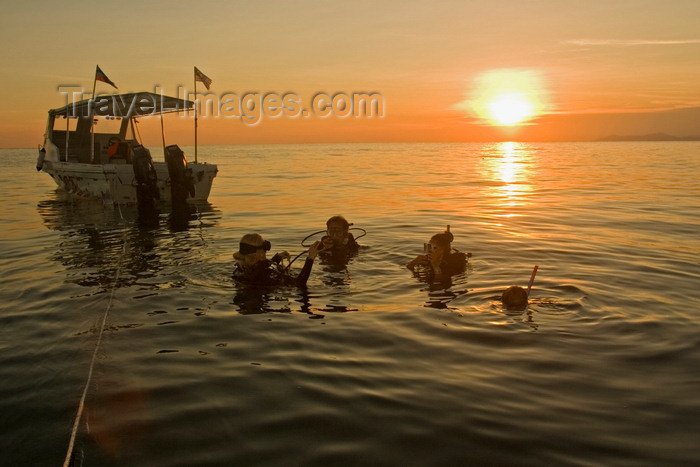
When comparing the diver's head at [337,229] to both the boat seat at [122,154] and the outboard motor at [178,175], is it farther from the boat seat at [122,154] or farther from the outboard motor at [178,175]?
the boat seat at [122,154]

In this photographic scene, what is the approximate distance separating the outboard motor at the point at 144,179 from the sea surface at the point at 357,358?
259 inches

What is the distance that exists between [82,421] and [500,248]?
9.59 m

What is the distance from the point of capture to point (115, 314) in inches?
300

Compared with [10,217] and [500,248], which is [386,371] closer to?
[500,248]

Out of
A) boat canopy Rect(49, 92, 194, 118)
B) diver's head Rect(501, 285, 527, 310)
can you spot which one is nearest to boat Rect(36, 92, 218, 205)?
boat canopy Rect(49, 92, 194, 118)

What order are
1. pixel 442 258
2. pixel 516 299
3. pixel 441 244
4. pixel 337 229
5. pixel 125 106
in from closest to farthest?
1. pixel 516 299
2. pixel 441 244
3. pixel 442 258
4. pixel 337 229
5. pixel 125 106

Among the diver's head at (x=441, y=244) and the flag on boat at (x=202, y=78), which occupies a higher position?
the flag on boat at (x=202, y=78)

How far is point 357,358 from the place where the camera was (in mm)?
5910

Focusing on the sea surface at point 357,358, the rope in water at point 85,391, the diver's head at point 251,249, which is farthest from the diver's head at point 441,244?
the rope in water at point 85,391

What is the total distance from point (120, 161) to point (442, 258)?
16.6 m

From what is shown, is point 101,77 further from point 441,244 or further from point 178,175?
point 441,244

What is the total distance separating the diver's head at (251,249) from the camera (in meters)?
8.11

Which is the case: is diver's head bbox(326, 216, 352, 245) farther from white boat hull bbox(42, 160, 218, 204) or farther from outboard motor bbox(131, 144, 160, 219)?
white boat hull bbox(42, 160, 218, 204)

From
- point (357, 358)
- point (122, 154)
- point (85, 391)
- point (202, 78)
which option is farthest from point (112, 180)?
point (357, 358)
